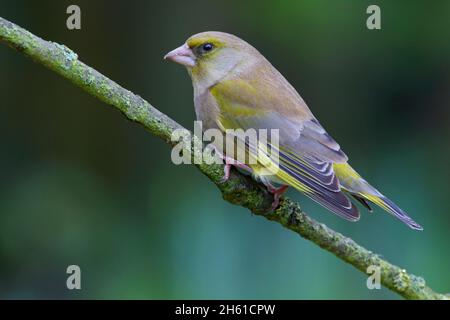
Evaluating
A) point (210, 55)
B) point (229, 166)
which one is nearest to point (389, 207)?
point (229, 166)

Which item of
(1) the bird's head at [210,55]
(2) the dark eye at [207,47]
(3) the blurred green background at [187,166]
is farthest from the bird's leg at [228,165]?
(3) the blurred green background at [187,166]

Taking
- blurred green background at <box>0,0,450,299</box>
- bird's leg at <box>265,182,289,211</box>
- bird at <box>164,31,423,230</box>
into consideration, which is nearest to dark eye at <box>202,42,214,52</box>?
bird at <box>164,31,423,230</box>

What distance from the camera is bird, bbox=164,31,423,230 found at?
364 cm

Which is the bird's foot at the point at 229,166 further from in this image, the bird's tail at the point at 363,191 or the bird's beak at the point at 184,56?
the bird's beak at the point at 184,56

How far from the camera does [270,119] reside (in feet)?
13.0

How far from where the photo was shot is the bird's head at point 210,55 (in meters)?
4.13

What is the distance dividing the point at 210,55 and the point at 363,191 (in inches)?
42.8

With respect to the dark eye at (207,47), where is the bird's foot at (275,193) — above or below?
below

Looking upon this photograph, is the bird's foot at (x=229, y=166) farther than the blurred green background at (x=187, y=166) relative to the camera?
No

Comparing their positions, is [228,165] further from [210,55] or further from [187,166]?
[187,166]

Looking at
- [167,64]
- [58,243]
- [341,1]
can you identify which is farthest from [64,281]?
[341,1]

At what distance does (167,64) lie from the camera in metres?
5.64

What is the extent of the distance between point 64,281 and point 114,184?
73cm

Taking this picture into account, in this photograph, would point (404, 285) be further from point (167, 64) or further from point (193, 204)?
point (167, 64)
